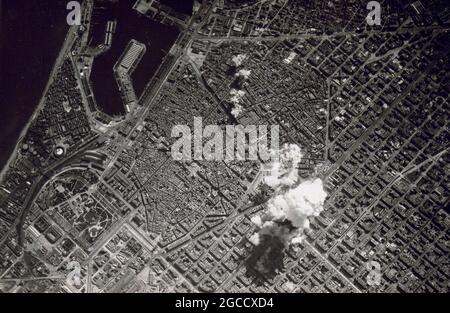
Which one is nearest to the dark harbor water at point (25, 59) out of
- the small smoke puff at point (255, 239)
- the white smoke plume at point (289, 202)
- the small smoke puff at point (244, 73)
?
the small smoke puff at point (244, 73)

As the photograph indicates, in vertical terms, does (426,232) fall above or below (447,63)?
below

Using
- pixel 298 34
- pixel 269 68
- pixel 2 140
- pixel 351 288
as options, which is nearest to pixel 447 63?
pixel 298 34

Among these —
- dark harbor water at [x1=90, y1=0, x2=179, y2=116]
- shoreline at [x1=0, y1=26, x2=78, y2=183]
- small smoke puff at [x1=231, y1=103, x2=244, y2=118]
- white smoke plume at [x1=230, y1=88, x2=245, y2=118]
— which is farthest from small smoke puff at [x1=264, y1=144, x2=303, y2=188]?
shoreline at [x1=0, y1=26, x2=78, y2=183]

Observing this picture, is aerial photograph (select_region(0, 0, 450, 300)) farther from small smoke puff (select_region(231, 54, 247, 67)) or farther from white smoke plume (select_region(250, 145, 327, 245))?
small smoke puff (select_region(231, 54, 247, 67))

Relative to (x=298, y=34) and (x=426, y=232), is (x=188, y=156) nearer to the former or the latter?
(x=298, y=34)

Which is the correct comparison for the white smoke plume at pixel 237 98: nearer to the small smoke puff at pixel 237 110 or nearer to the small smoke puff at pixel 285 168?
the small smoke puff at pixel 237 110
